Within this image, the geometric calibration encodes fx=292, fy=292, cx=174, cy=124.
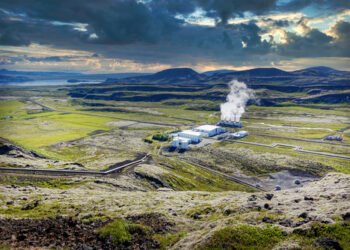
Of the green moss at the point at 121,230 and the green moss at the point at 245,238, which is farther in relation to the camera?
the green moss at the point at 121,230

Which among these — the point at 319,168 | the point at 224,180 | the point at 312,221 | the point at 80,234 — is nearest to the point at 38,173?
the point at 80,234

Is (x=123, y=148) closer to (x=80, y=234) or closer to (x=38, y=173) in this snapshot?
(x=38, y=173)

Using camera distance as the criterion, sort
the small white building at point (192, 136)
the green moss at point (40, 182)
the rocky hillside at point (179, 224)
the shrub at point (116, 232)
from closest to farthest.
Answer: the rocky hillside at point (179, 224) < the shrub at point (116, 232) < the green moss at point (40, 182) < the small white building at point (192, 136)

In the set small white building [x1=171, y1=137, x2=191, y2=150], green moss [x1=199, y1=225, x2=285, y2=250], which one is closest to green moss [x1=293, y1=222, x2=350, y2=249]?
green moss [x1=199, y1=225, x2=285, y2=250]

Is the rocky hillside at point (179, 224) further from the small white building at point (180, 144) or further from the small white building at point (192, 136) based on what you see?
the small white building at point (192, 136)

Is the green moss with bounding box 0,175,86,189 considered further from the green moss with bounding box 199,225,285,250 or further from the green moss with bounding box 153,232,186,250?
the green moss with bounding box 199,225,285,250

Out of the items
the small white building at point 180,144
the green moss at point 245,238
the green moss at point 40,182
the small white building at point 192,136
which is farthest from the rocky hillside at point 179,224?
the small white building at point 192,136

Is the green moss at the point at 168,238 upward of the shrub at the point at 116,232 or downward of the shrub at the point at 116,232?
downward
